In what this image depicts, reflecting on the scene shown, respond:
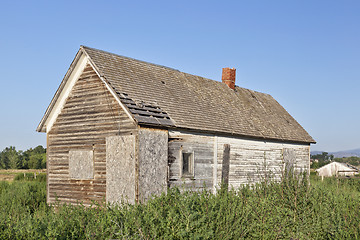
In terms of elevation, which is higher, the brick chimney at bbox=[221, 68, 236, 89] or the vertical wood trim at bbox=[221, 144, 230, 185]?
the brick chimney at bbox=[221, 68, 236, 89]

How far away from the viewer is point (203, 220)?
770 cm

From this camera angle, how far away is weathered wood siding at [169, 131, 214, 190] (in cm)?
1460

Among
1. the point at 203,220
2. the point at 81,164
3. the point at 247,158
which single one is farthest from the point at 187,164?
the point at 203,220

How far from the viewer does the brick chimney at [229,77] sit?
24000 millimetres

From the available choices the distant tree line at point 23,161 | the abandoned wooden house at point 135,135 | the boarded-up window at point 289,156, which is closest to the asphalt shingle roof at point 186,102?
the abandoned wooden house at point 135,135

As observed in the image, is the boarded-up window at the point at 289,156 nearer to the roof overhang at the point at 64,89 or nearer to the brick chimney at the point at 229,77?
the brick chimney at the point at 229,77

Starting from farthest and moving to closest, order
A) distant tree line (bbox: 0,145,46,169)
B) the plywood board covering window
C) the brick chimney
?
distant tree line (bbox: 0,145,46,169)
the brick chimney
the plywood board covering window

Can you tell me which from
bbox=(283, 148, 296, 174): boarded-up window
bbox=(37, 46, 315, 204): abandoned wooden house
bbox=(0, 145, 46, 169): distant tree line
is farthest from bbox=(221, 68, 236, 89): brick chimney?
bbox=(0, 145, 46, 169): distant tree line

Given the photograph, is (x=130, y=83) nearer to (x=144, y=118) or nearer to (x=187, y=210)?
(x=144, y=118)

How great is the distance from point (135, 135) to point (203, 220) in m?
6.25

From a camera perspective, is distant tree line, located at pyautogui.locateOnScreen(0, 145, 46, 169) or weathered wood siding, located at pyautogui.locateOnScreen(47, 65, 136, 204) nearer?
weathered wood siding, located at pyautogui.locateOnScreen(47, 65, 136, 204)

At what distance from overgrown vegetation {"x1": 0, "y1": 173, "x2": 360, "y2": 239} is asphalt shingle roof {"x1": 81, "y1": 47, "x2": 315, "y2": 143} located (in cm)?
510

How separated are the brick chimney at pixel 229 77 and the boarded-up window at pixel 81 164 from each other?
11686mm

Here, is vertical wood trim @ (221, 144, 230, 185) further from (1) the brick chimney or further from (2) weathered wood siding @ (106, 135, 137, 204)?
(1) the brick chimney
